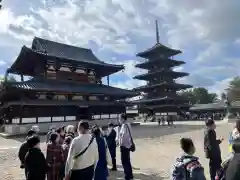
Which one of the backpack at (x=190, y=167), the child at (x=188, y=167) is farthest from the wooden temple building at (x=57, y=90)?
the backpack at (x=190, y=167)

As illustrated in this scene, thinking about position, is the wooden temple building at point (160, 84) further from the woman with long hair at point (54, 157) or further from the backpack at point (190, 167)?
the backpack at point (190, 167)

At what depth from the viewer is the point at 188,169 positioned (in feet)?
10.9

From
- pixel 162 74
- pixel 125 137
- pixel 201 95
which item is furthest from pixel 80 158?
pixel 201 95

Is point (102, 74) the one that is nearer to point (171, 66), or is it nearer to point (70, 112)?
point (70, 112)

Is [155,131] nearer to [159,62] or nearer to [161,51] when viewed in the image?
[159,62]

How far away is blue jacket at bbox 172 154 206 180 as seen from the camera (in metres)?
3.27

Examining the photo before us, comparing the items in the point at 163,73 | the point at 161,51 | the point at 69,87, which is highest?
the point at 161,51

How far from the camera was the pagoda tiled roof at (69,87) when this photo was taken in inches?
922

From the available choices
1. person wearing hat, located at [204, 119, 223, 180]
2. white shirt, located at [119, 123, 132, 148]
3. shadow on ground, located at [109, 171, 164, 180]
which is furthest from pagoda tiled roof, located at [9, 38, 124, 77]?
person wearing hat, located at [204, 119, 223, 180]

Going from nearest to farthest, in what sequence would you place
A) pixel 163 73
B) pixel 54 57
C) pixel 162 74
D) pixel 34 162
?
pixel 34 162 < pixel 54 57 < pixel 163 73 < pixel 162 74

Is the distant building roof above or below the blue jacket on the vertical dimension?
above

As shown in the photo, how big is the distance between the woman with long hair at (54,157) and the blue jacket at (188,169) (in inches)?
125

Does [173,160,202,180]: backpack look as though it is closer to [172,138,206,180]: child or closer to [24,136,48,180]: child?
[172,138,206,180]: child

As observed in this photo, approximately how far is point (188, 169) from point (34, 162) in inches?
110
